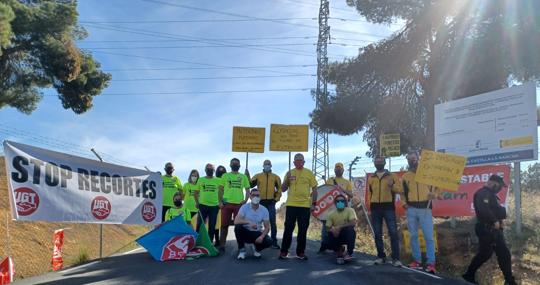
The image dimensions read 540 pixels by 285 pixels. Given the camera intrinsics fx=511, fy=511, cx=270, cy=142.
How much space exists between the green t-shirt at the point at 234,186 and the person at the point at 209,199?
175mm

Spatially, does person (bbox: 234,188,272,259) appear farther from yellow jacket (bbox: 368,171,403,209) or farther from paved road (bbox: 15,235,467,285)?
yellow jacket (bbox: 368,171,403,209)

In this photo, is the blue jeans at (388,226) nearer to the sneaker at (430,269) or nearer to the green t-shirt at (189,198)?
the sneaker at (430,269)

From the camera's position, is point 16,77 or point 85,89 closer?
point 16,77

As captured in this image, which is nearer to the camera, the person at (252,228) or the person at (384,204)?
the person at (384,204)

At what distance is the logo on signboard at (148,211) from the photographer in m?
11.5

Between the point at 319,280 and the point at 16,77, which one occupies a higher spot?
the point at 16,77

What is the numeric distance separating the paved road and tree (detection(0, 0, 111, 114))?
11111mm

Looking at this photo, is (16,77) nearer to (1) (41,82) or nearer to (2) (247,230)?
(1) (41,82)

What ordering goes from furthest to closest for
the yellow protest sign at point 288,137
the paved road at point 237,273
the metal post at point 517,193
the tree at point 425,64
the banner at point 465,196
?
the tree at point 425,64 < the yellow protest sign at point 288,137 < the banner at point 465,196 < the metal post at point 517,193 < the paved road at point 237,273

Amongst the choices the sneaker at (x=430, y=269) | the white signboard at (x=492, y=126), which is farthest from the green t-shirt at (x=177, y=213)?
the white signboard at (x=492, y=126)

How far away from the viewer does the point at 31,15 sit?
1741 cm

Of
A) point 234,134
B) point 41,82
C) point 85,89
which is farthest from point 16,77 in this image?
point 234,134

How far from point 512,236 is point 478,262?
4.75 m

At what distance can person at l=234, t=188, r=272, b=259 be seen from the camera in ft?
32.6
